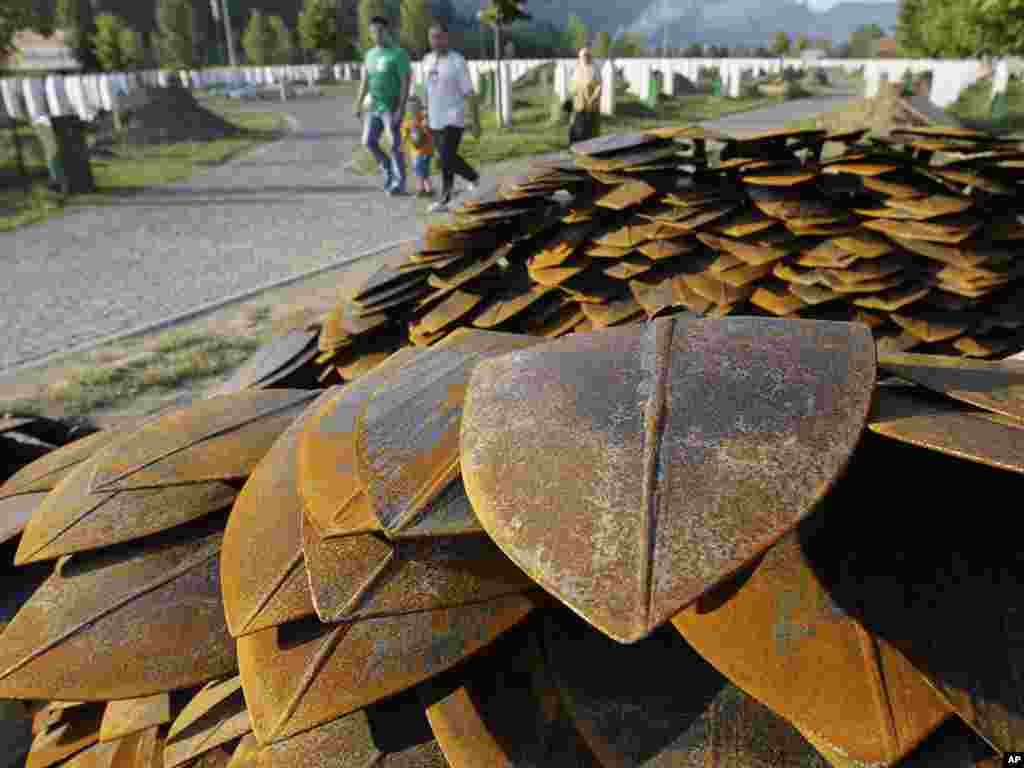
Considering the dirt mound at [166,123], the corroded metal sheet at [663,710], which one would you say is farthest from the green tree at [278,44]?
the corroded metal sheet at [663,710]

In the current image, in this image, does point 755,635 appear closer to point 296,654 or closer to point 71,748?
point 296,654

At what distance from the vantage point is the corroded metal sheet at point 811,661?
0.79m

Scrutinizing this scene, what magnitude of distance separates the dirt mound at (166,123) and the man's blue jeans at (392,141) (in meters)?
11.6

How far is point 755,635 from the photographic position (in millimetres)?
881

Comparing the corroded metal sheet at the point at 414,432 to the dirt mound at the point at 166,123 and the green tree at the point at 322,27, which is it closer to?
the dirt mound at the point at 166,123

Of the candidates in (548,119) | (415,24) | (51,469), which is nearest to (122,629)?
(51,469)

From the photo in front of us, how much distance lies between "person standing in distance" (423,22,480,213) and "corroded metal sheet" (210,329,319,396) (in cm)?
609

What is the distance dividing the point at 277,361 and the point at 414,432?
1.86 meters

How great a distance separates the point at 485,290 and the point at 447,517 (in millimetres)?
1612

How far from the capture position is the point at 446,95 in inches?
329

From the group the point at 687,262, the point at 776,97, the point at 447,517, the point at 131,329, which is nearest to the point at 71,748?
the point at 447,517

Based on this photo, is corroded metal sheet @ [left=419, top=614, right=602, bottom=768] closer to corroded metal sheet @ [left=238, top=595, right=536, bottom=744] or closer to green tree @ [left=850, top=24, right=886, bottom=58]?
corroded metal sheet @ [left=238, top=595, right=536, bottom=744]

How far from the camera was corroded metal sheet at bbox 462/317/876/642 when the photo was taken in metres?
0.64

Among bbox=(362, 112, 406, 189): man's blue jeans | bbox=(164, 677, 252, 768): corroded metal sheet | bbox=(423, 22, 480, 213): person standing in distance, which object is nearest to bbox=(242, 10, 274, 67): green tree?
bbox=(362, 112, 406, 189): man's blue jeans
